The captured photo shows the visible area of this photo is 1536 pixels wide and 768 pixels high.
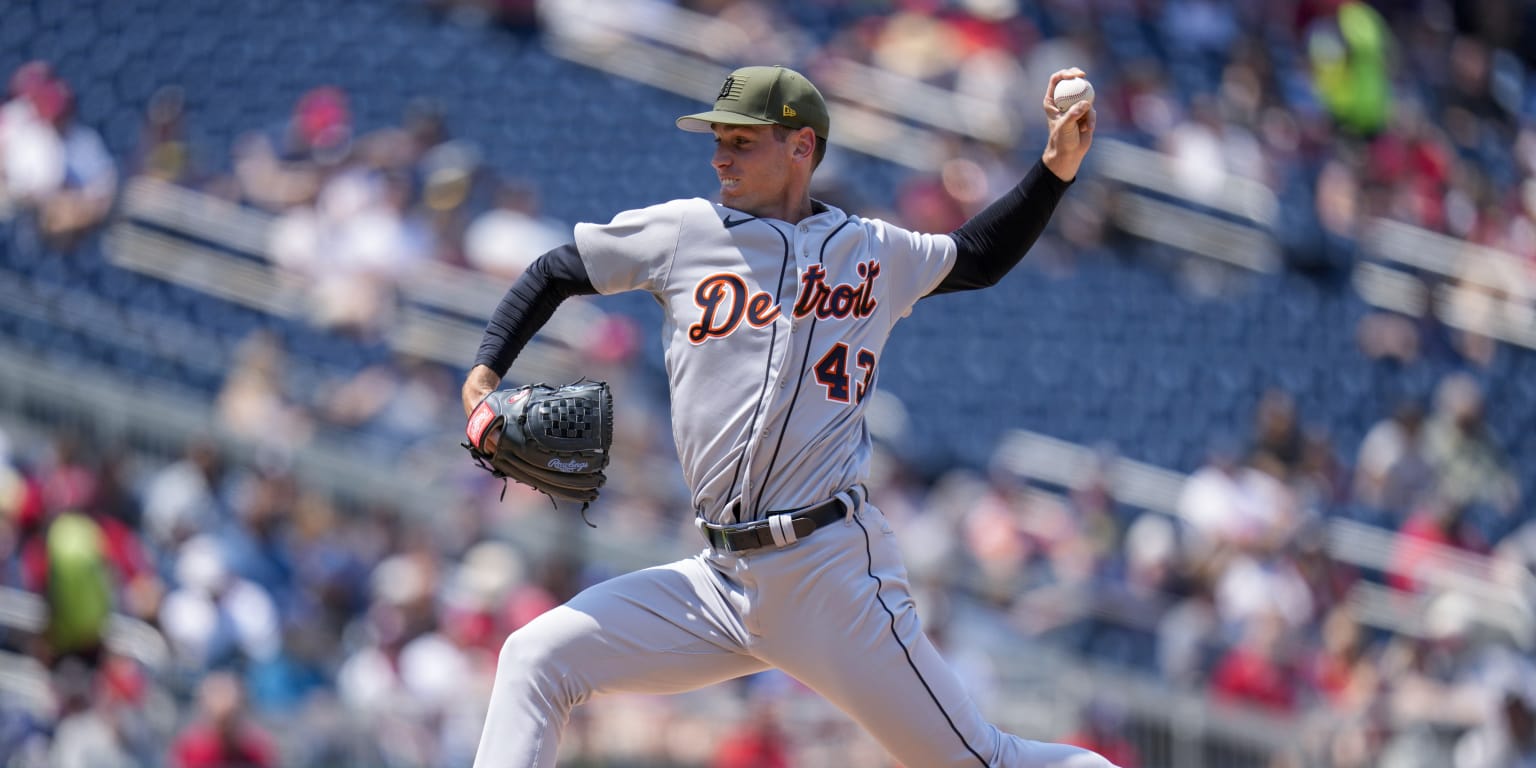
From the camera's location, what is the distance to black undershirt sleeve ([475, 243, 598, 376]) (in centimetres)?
381

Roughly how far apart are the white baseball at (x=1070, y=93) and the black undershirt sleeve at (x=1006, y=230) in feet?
0.46

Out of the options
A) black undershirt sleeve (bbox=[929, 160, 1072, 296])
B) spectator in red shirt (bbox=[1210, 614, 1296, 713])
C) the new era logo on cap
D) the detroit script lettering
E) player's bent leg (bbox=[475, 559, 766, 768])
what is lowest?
spectator in red shirt (bbox=[1210, 614, 1296, 713])

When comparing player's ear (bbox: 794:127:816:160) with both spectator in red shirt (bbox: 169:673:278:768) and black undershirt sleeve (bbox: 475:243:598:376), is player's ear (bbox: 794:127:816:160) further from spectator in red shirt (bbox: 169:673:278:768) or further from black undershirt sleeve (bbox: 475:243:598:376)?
spectator in red shirt (bbox: 169:673:278:768)

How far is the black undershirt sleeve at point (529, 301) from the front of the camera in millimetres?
3809

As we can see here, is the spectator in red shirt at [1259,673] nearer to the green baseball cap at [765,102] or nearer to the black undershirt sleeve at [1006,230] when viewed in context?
the black undershirt sleeve at [1006,230]

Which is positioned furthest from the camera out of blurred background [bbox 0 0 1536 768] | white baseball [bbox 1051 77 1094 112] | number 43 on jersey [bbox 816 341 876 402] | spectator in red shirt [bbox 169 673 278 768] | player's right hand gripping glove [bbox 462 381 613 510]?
blurred background [bbox 0 0 1536 768]

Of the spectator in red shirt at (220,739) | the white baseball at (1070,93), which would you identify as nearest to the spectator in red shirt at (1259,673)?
the spectator in red shirt at (220,739)

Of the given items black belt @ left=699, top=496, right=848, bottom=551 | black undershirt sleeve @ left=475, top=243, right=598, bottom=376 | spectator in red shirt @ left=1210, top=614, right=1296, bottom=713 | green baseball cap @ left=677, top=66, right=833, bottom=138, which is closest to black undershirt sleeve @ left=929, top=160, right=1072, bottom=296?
green baseball cap @ left=677, top=66, right=833, bottom=138

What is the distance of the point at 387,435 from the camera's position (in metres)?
9.95

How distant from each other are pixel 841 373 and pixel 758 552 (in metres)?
0.38

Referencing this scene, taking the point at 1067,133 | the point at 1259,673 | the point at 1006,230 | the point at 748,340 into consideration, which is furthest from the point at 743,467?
the point at 1259,673

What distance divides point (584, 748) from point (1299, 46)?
8.93 metres

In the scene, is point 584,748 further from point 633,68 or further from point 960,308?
point 633,68

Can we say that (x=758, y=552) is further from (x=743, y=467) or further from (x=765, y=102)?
(x=765, y=102)
